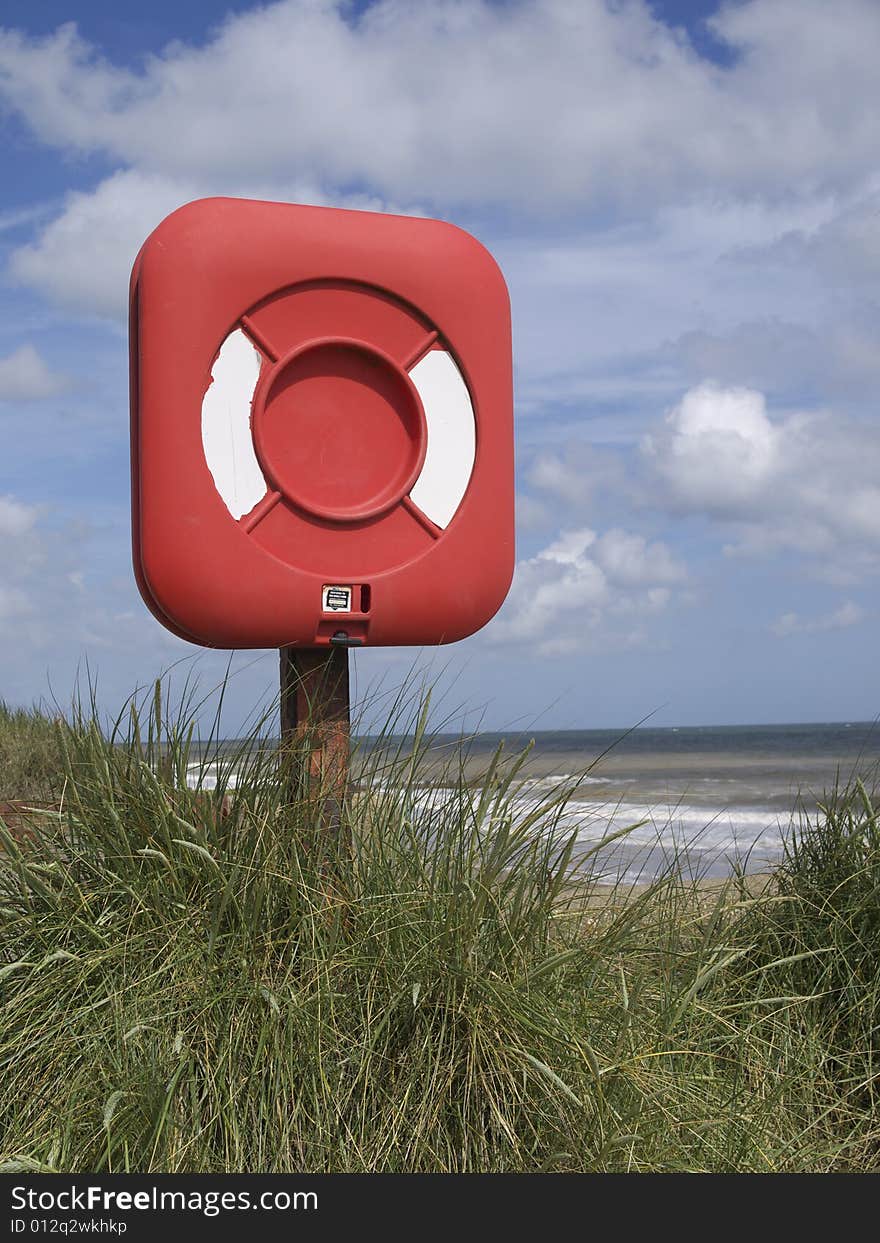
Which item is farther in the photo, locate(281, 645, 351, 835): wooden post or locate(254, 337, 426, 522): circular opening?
locate(254, 337, 426, 522): circular opening

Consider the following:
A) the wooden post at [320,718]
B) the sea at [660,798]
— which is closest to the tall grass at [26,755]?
the sea at [660,798]

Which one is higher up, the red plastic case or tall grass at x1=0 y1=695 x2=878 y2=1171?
the red plastic case

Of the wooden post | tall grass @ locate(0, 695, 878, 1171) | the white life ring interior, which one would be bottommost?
tall grass @ locate(0, 695, 878, 1171)

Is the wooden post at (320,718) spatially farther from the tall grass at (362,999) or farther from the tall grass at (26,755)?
the tall grass at (26,755)

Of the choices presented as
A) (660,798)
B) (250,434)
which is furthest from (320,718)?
(660,798)

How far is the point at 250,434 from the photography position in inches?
112

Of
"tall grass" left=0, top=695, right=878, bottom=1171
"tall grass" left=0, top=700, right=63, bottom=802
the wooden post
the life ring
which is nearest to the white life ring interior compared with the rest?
the life ring

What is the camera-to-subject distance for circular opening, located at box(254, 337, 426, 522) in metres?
2.89

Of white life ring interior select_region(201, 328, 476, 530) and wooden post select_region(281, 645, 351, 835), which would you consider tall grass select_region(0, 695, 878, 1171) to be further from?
white life ring interior select_region(201, 328, 476, 530)

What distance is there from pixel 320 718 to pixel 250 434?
74cm

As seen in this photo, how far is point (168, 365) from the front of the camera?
278 centimetres

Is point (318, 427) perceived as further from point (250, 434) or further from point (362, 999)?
point (362, 999)

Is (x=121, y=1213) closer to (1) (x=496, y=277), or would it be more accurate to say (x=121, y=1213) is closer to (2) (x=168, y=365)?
(2) (x=168, y=365)

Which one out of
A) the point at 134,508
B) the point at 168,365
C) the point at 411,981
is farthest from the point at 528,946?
the point at 168,365
